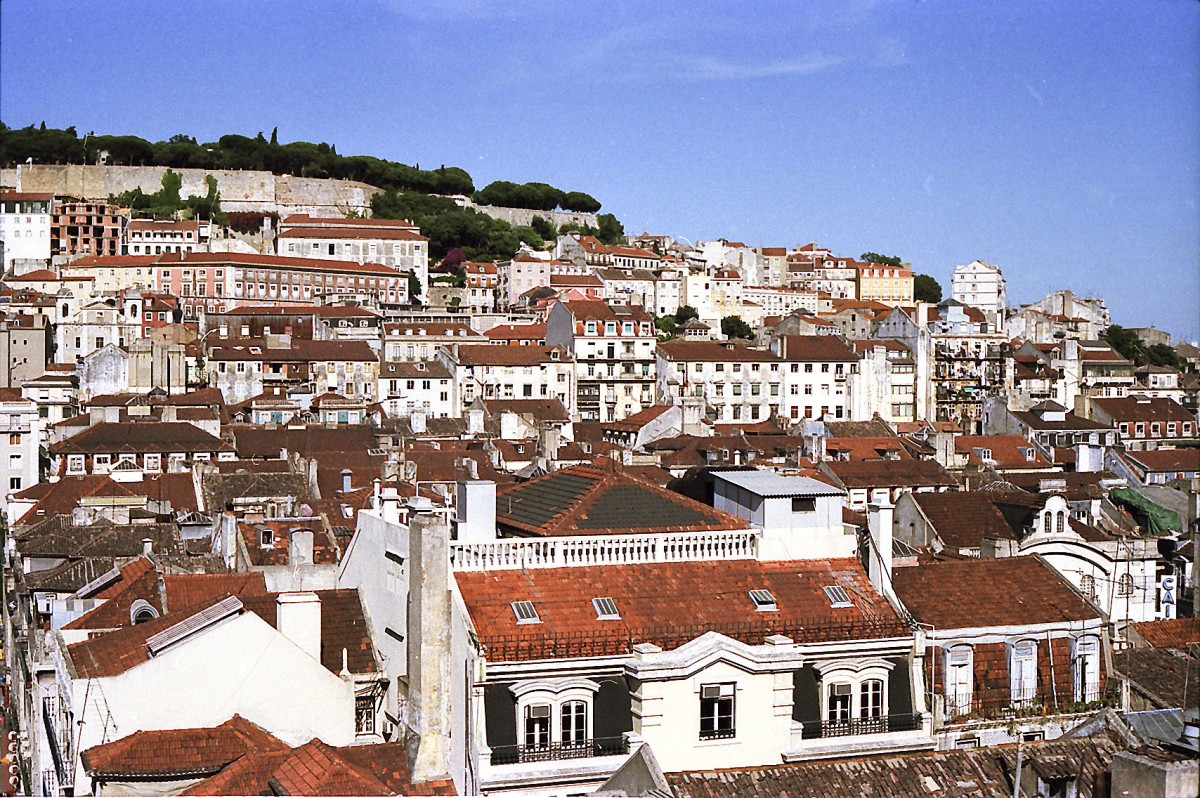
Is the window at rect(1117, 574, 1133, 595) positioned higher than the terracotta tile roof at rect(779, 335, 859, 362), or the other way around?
the terracotta tile roof at rect(779, 335, 859, 362)

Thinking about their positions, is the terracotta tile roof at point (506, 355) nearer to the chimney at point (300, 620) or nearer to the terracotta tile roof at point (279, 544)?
the terracotta tile roof at point (279, 544)

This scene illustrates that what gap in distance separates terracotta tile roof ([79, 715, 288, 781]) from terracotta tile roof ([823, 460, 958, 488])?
3263cm

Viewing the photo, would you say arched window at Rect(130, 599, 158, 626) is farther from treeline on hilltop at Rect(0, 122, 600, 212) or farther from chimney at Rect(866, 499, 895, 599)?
treeline on hilltop at Rect(0, 122, 600, 212)

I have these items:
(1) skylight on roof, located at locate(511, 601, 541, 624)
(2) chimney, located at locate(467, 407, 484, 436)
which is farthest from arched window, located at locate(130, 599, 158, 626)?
(2) chimney, located at locate(467, 407, 484, 436)

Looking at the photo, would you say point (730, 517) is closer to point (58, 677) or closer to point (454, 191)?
point (58, 677)

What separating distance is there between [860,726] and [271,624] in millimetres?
6252

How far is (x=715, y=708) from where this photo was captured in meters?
14.6

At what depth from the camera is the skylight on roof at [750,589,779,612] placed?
1557 cm

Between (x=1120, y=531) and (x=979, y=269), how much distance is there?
3844 inches

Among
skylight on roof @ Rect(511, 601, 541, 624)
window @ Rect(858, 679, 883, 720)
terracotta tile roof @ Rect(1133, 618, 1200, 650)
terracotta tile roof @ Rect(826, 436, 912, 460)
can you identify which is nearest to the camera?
skylight on roof @ Rect(511, 601, 541, 624)

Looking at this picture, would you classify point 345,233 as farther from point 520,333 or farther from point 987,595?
point 987,595

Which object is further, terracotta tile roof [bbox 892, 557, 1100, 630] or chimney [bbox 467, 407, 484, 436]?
chimney [bbox 467, 407, 484, 436]

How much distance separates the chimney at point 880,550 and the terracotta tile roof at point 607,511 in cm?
136

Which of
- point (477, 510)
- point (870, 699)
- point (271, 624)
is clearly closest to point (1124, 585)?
point (870, 699)
